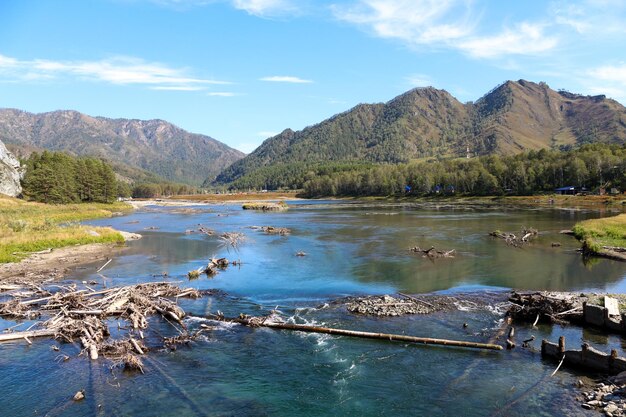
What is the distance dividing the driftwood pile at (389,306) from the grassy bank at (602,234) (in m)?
33.9

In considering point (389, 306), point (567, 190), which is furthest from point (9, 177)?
point (567, 190)

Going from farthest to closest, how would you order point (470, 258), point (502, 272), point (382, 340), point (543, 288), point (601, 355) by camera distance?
point (470, 258), point (502, 272), point (543, 288), point (382, 340), point (601, 355)

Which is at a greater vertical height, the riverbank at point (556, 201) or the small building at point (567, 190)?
the small building at point (567, 190)

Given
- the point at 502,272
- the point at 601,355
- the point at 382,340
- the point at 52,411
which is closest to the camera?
the point at 52,411

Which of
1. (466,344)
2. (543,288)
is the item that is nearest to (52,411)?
(466,344)

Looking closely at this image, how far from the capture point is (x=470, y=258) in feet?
174

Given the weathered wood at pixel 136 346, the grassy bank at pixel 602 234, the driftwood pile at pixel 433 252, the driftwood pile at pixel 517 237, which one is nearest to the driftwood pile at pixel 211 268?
the weathered wood at pixel 136 346

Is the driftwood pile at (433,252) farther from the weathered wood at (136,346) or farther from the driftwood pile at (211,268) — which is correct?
the weathered wood at (136,346)

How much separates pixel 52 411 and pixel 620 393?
80.4ft

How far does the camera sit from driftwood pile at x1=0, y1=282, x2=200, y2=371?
2402 centimetres

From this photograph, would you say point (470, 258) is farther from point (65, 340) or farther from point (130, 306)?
point (65, 340)

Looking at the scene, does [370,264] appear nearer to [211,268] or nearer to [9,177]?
[211,268]

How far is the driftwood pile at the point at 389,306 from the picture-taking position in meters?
30.4

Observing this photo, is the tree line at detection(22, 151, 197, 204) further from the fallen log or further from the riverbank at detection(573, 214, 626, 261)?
the riverbank at detection(573, 214, 626, 261)
